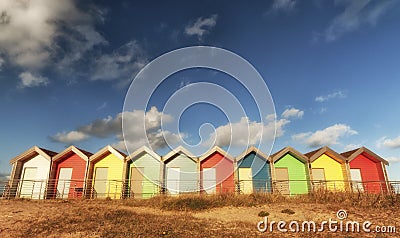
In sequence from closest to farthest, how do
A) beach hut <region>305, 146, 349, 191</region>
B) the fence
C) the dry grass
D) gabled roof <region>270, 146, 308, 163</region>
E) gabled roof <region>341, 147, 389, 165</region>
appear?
1. the dry grass
2. the fence
3. gabled roof <region>270, 146, 308, 163</region>
4. beach hut <region>305, 146, 349, 191</region>
5. gabled roof <region>341, 147, 389, 165</region>

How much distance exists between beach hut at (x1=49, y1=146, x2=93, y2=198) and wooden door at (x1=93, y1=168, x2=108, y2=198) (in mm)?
894

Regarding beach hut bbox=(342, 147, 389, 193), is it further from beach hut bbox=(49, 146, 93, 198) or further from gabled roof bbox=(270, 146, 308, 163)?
beach hut bbox=(49, 146, 93, 198)

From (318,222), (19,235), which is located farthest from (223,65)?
(19,235)

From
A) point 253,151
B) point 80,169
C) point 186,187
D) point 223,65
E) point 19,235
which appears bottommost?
point 19,235

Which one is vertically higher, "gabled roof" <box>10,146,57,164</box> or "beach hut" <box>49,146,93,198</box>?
"gabled roof" <box>10,146,57,164</box>

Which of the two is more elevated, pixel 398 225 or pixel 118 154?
pixel 118 154

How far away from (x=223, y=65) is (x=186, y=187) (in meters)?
11.5

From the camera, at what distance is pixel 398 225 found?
7.72 m

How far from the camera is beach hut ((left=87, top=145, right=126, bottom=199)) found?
20.3 m

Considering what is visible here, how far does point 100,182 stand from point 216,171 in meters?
9.25

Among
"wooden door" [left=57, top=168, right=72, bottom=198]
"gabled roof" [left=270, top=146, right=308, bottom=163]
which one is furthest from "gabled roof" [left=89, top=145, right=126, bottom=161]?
"gabled roof" [left=270, top=146, right=308, bottom=163]

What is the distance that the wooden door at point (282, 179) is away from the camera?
20594 mm

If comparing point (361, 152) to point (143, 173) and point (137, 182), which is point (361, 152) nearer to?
point (143, 173)

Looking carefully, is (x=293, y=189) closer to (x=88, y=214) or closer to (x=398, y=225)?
(x=398, y=225)
